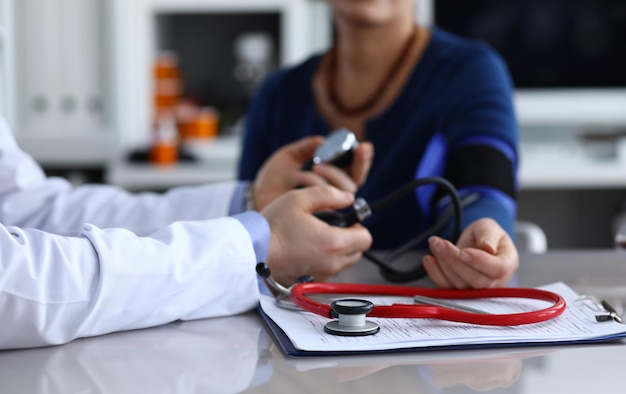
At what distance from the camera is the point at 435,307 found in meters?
0.64

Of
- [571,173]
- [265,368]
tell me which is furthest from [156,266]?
[571,173]

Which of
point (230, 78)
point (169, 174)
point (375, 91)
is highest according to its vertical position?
point (375, 91)

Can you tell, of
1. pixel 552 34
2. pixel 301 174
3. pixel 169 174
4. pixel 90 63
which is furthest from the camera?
pixel 552 34

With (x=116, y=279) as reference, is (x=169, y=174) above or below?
below

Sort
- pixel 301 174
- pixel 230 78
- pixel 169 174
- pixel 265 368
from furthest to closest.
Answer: pixel 230 78
pixel 169 174
pixel 301 174
pixel 265 368

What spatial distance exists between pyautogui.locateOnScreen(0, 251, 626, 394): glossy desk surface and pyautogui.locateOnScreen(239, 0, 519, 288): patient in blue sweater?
0.34 metres

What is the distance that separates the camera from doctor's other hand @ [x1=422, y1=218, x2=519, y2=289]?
2.43ft

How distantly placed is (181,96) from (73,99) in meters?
0.44

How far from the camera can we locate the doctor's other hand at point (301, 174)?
994 millimetres

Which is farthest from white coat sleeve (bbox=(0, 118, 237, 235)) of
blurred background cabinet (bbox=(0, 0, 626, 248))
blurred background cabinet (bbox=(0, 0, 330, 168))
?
blurred background cabinet (bbox=(0, 0, 330, 168))

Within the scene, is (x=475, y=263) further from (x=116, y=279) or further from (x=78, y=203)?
(x=78, y=203)

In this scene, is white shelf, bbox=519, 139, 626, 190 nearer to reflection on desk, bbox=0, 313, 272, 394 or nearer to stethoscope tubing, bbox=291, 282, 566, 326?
stethoscope tubing, bbox=291, 282, 566, 326

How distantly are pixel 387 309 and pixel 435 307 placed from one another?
4 cm

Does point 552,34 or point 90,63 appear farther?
point 552,34
